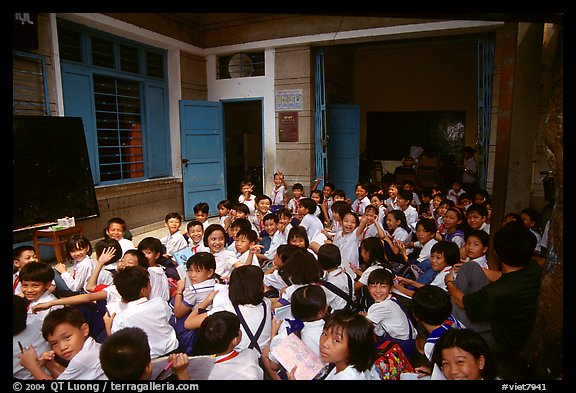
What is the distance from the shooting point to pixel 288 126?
24.9ft

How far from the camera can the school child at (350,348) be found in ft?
6.12

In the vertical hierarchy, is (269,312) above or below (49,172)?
below

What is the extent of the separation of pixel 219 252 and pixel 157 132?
4363mm

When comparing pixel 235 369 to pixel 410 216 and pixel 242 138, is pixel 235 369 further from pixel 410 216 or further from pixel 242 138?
pixel 242 138

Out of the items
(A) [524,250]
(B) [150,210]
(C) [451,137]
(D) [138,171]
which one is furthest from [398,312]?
(C) [451,137]

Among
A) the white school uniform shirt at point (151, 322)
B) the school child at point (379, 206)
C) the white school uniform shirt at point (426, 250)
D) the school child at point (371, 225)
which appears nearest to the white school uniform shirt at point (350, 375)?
the white school uniform shirt at point (151, 322)

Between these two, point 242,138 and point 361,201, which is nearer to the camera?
point 361,201

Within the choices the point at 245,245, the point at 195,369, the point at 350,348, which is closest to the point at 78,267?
the point at 245,245

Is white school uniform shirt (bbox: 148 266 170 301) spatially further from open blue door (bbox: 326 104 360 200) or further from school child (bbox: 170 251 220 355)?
open blue door (bbox: 326 104 360 200)

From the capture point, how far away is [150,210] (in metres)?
6.84

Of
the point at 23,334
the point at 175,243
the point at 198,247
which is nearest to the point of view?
the point at 23,334

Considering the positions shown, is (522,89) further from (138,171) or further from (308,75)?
(138,171)

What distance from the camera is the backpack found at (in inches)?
84.7

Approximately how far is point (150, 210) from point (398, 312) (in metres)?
5.42
